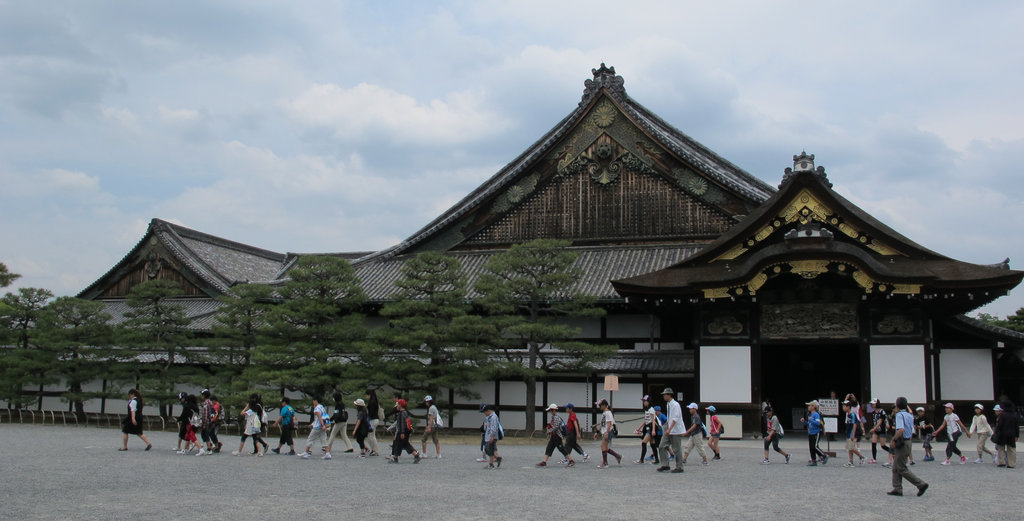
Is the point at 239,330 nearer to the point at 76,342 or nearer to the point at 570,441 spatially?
the point at 76,342

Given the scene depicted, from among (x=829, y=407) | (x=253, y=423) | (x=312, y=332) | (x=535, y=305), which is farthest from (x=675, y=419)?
(x=312, y=332)

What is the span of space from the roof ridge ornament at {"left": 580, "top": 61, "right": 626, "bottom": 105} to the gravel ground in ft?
58.5

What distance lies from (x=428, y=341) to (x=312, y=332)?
13.1ft

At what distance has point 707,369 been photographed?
80.0ft

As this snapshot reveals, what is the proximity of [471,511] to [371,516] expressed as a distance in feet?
4.07

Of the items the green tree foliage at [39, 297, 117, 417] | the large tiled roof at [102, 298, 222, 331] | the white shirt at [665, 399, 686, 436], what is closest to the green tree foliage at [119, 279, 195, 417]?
the green tree foliage at [39, 297, 117, 417]

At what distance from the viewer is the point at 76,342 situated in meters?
31.3

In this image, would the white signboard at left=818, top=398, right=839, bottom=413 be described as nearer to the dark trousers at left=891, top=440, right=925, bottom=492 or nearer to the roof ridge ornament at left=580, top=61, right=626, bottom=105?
the dark trousers at left=891, top=440, right=925, bottom=492

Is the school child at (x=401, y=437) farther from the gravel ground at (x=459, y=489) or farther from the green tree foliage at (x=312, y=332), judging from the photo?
the green tree foliage at (x=312, y=332)

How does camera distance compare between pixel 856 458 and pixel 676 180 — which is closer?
pixel 856 458

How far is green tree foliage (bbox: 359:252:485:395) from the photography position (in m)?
25.1

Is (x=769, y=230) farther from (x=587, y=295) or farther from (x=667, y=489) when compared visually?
(x=667, y=489)

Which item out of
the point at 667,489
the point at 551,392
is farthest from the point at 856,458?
the point at 551,392

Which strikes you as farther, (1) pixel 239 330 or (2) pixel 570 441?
(1) pixel 239 330
